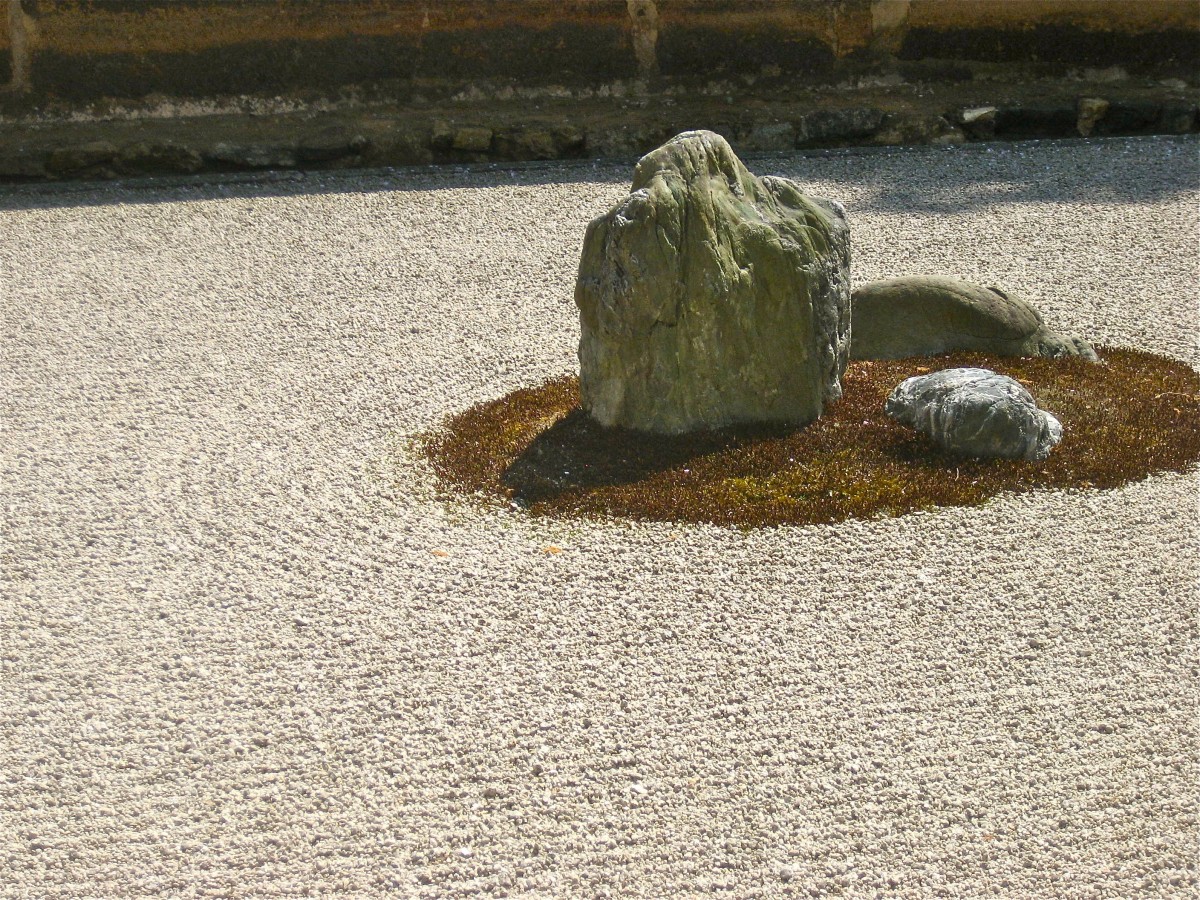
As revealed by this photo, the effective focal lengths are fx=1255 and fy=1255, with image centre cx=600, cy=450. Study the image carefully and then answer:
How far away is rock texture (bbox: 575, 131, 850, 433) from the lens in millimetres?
5023

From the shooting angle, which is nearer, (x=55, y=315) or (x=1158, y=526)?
(x=1158, y=526)

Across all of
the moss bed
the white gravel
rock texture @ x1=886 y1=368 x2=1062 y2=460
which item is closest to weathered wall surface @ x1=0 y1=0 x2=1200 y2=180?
the white gravel

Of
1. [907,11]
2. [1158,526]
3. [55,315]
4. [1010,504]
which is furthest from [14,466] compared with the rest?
[907,11]

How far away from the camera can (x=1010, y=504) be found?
4.86 metres

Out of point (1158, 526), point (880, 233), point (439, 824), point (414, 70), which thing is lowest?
point (439, 824)

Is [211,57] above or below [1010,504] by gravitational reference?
above

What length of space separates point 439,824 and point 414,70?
799 centimetres

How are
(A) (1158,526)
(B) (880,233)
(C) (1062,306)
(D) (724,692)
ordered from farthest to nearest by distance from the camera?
1. (B) (880,233)
2. (C) (1062,306)
3. (A) (1158,526)
4. (D) (724,692)

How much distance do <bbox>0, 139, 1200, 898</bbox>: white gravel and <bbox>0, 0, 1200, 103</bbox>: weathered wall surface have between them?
400cm

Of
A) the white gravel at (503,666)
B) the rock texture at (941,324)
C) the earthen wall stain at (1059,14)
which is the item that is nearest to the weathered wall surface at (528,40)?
the earthen wall stain at (1059,14)

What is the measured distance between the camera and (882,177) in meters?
9.19

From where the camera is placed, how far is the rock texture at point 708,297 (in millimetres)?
5023

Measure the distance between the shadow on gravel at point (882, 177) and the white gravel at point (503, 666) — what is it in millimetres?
2236

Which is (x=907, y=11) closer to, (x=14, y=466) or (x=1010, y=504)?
(x=1010, y=504)
